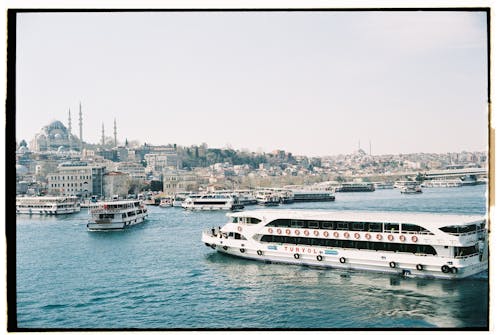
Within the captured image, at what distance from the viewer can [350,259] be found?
25.7ft

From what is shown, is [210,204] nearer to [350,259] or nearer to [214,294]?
[350,259]

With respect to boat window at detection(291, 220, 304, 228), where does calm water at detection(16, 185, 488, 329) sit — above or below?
below

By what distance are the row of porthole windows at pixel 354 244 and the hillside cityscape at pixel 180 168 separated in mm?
16915

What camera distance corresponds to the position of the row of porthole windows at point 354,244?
24.6 feet

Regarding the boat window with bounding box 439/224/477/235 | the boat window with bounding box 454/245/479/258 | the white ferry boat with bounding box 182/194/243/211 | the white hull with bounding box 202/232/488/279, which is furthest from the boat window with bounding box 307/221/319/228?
the white ferry boat with bounding box 182/194/243/211

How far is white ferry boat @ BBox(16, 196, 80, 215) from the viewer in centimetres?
1762

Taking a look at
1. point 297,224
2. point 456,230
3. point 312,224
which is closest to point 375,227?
point 312,224

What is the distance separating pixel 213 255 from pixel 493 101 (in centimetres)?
572

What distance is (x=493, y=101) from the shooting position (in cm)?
486

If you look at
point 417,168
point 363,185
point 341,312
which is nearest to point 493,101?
point 341,312

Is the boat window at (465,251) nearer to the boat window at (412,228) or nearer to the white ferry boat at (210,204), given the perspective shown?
the boat window at (412,228)

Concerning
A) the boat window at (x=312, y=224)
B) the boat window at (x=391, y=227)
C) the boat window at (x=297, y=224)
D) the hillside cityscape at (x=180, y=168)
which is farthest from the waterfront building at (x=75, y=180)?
the boat window at (x=391, y=227)

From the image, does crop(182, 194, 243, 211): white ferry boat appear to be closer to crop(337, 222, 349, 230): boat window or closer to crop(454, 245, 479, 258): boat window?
crop(337, 222, 349, 230): boat window

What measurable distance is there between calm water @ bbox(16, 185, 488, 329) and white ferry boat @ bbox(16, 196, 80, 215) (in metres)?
7.81
